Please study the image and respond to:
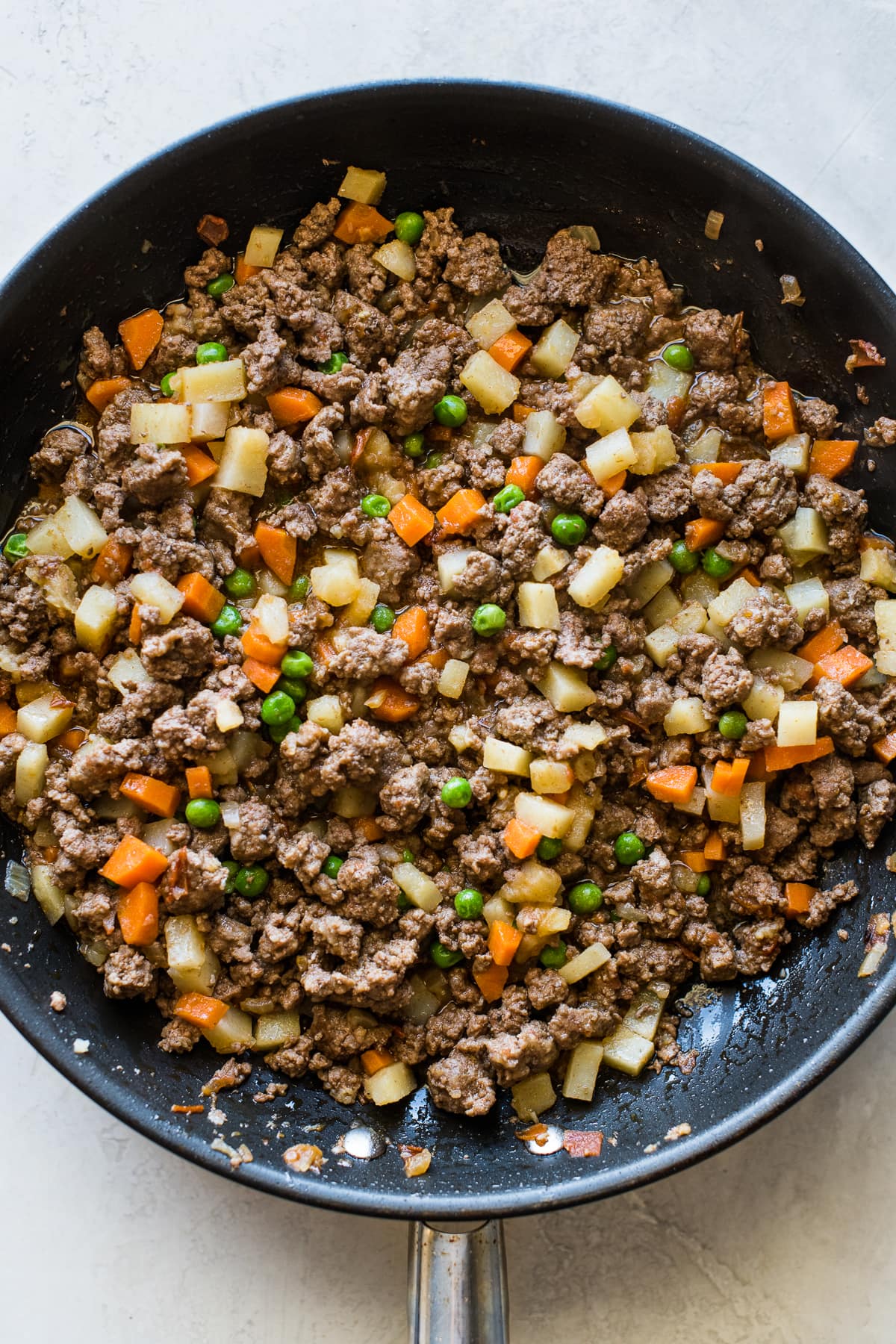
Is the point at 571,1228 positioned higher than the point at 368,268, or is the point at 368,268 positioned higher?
the point at 368,268

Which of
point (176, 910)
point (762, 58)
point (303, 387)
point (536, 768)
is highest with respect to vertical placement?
point (762, 58)

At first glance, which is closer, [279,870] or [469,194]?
[279,870]

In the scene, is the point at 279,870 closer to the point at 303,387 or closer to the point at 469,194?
the point at 303,387

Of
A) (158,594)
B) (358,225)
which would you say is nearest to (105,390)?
(158,594)

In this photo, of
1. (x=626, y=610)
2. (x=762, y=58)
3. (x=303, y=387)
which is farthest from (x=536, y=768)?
(x=762, y=58)

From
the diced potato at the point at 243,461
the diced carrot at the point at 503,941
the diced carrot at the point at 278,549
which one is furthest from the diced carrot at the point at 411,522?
the diced carrot at the point at 503,941

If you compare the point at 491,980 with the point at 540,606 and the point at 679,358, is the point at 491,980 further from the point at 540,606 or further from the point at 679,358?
the point at 679,358
